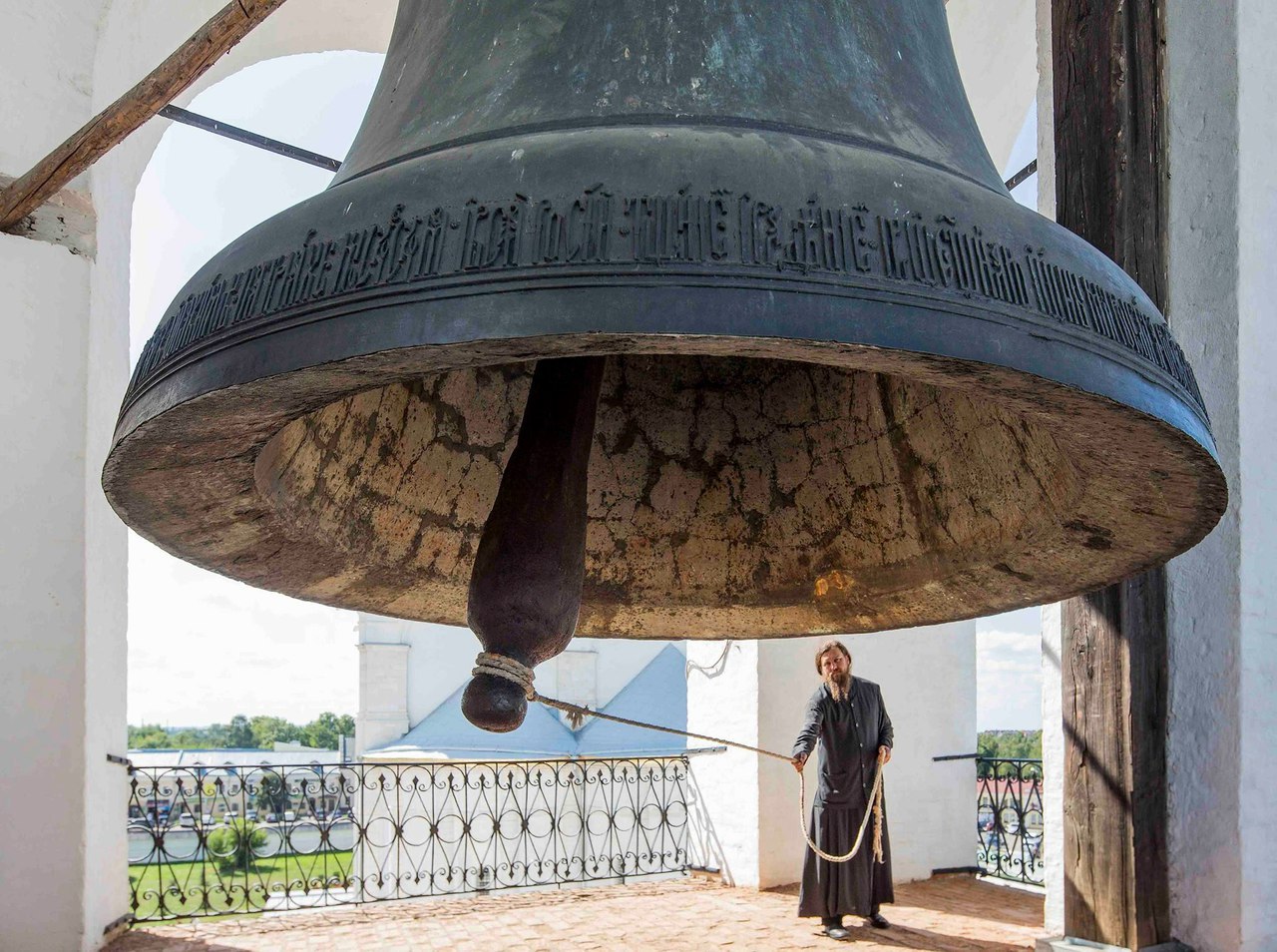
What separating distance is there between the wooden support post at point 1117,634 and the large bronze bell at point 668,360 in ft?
4.16

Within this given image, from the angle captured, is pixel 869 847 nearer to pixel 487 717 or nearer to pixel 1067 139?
pixel 1067 139

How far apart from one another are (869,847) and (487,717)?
213 inches

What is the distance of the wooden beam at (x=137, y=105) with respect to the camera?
3.03 meters

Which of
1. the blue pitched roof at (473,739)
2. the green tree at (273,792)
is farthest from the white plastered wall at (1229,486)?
the blue pitched roof at (473,739)

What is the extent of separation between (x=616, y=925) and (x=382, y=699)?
447 inches

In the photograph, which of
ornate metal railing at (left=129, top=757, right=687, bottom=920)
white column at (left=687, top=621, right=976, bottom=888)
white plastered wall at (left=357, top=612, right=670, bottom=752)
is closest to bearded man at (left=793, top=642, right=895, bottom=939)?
white column at (left=687, top=621, right=976, bottom=888)

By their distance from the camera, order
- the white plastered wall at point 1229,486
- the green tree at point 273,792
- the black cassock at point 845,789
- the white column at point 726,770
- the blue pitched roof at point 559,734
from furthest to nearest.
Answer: the blue pitched roof at point 559,734
the white column at point 726,770
the green tree at point 273,792
the black cassock at point 845,789
the white plastered wall at point 1229,486

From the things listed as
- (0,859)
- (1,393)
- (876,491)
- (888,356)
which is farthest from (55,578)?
(888,356)

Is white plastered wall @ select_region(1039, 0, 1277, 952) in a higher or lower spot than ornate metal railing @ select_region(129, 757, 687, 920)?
higher

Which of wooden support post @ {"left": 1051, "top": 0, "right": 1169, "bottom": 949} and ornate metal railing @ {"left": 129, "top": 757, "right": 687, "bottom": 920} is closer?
wooden support post @ {"left": 1051, "top": 0, "right": 1169, "bottom": 949}

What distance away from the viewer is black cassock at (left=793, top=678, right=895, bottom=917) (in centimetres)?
648

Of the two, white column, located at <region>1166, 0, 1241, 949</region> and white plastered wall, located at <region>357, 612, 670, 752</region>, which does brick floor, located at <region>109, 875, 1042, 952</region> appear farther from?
white plastered wall, located at <region>357, 612, 670, 752</region>

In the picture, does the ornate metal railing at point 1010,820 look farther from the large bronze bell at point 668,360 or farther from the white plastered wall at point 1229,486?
the large bronze bell at point 668,360

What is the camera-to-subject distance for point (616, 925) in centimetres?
667
